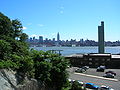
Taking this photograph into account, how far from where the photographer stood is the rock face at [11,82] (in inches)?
597

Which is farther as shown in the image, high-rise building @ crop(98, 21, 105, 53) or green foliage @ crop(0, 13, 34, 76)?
high-rise building @ crop(98, 21, 105, 53)

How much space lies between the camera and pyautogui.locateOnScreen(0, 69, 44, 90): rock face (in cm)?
1517

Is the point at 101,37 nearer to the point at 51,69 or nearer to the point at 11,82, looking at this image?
the point at 51,69

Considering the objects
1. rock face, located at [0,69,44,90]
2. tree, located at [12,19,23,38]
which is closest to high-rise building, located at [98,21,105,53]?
tree, located at [12,19,23,38]

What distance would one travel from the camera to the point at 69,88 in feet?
81.6

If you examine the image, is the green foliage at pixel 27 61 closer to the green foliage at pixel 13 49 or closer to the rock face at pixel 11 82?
the green foliage at pixel 13 49

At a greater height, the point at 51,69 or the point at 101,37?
the point at 101,37

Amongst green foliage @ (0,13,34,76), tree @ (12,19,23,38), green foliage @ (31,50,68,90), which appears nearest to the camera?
green foliage @ (0,13,34,76)

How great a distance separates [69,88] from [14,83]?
10512mm

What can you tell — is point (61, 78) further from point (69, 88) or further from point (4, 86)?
point (4, 86)

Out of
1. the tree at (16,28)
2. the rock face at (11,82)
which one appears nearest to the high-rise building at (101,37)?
the tree at (16,28)

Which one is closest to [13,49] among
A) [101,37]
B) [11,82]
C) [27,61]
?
[27,61]

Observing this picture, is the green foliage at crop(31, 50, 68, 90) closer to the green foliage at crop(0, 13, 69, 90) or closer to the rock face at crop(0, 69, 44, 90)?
the green foliage at crop(0, 13, 69, 90)

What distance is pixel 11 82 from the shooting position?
1611cm
